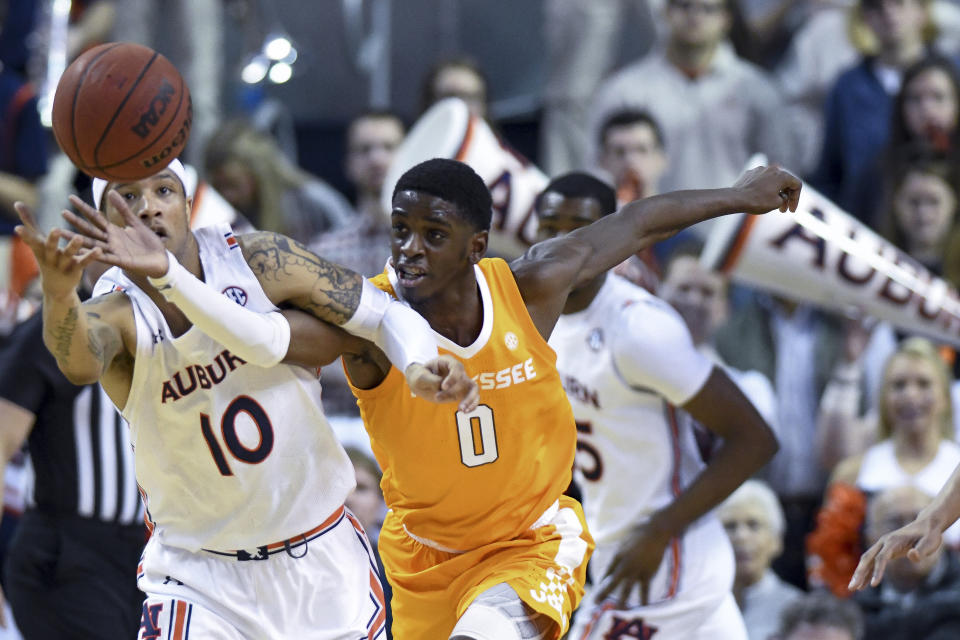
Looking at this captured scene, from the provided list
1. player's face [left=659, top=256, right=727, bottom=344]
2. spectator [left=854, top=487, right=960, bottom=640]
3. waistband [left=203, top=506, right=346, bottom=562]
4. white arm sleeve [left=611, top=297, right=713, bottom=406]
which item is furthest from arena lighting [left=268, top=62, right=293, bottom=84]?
waistband [left=203, top=506, right=346, bottom=562]

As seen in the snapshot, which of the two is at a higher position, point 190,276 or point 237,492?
point 190,276

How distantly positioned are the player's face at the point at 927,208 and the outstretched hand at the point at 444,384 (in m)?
4.37

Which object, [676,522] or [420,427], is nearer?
[420,427]

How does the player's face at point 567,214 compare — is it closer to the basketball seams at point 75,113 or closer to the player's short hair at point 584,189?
the player's short hair at point 584,189

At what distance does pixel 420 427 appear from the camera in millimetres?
4383

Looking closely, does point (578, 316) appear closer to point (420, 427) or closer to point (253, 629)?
point (420, 427)

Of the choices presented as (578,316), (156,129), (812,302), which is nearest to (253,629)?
(156,129)

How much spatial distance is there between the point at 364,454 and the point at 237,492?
253cm

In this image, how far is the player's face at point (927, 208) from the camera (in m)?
7.48

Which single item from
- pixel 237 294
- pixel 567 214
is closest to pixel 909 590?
pixel 567 214

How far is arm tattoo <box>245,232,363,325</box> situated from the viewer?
4.11 m

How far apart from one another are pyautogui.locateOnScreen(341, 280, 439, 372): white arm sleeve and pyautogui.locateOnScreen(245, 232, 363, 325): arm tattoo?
1.1 inches

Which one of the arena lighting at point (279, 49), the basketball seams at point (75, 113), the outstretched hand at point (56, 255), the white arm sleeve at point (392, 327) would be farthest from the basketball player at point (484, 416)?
the arena lighting at point (279, 49)

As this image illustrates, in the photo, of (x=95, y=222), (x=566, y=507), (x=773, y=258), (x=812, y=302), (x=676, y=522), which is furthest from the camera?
(x=812, y=302)
